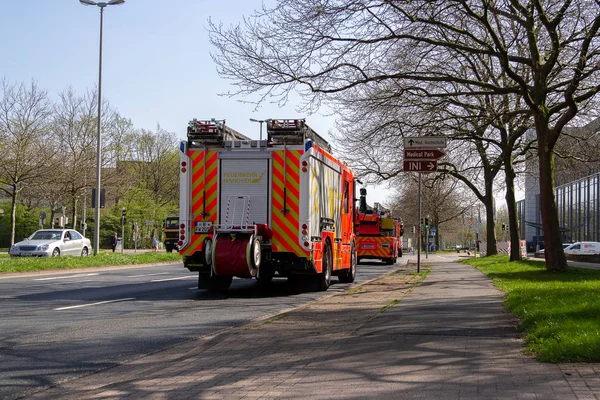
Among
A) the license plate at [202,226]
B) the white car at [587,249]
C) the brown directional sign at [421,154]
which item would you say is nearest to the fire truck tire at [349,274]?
the brown directional sign at [421,154]

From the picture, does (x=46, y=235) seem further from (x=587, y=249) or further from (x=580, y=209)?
Result: (x=580, y=209)

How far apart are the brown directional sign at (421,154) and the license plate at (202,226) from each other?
6.41m

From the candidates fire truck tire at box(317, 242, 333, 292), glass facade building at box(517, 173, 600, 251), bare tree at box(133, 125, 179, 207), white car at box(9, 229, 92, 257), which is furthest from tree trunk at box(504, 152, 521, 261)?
bare tree at box(133, 125, 179, 207)

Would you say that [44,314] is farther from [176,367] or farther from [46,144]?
[46,144]

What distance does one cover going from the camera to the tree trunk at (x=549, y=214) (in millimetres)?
19016

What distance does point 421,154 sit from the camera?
1803 centimetres

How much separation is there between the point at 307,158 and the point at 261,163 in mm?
1023

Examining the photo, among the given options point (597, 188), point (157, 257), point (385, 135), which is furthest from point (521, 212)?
point (385, 135)

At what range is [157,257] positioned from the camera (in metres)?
34.6

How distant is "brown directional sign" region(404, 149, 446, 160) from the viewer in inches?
707

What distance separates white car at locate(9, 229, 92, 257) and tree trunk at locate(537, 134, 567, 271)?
20.2m

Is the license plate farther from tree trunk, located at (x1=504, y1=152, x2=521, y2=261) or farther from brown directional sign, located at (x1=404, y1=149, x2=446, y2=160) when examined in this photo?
tree trunk, located at (x1=504, y1=152, x2=521, y2=261)

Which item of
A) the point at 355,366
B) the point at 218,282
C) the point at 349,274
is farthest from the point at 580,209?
the point at 355,366

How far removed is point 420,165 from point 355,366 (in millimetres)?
12226
